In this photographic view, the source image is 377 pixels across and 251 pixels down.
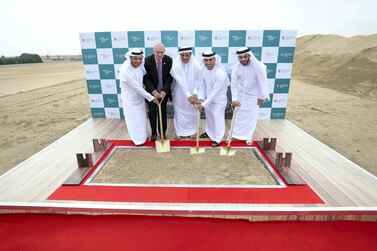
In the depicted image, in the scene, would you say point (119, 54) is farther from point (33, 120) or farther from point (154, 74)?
point (33, 120)

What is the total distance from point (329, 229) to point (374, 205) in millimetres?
564

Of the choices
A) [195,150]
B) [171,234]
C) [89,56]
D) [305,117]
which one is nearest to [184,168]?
[195,150]

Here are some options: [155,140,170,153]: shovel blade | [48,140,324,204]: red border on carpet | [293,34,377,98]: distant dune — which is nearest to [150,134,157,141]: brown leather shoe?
[155,140,170,153]: shovel blade

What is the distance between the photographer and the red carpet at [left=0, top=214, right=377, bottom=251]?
165 cm

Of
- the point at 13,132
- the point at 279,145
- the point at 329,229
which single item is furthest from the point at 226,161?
the point at 13,132

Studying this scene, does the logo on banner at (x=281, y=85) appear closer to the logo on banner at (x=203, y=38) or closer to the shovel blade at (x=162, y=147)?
the logo on banner at (x=203, y=38)

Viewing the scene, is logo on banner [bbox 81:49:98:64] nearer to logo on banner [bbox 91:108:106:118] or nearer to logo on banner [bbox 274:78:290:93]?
logo on banner [bbox 91:108:106:118]

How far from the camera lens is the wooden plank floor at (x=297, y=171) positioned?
2156 mm

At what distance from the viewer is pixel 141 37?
14.2 ft

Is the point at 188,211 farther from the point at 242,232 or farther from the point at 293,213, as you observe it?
the point at 293,213

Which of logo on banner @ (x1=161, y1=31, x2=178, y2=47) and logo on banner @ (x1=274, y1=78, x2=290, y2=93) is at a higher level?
logo on banner @ (x1=161, y1=31, x2=178, y2=47)

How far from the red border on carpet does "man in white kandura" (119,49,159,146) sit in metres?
1.18

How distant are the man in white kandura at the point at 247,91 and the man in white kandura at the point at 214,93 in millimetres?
173

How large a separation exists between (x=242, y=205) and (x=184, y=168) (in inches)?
33.9
